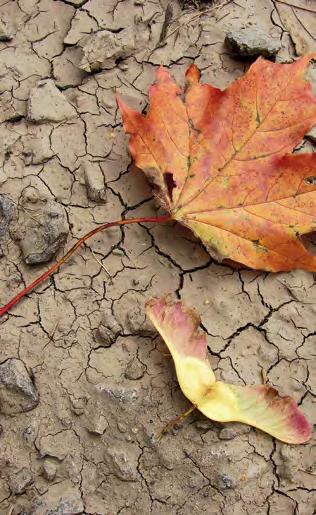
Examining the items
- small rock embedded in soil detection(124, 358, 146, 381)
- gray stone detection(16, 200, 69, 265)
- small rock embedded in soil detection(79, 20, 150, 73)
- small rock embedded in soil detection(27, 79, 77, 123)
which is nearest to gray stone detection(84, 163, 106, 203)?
gray stone detection(16, 200, 69, 265)

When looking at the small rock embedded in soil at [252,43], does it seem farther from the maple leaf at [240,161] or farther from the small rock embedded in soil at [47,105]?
the small rock embedded in soil at [47,105]

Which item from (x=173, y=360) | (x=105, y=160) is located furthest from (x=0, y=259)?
(x=173, y=360)

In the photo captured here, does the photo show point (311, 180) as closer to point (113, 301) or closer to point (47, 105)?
point (113, 301)

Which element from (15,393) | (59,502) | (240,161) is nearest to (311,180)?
(240,161)

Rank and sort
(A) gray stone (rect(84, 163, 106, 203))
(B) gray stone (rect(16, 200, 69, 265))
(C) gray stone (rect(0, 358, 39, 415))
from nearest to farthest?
(C) gray stone (rect(0, 358, 39, 415)), (B) gray stone (rect(16, 200, 69, 265)), (A) gray stone (rect(84, 163, 106, 203))

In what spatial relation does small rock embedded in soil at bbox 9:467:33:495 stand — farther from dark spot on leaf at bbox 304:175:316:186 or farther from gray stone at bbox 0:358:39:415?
dark spot on leaf at bbox 304:175:316:186

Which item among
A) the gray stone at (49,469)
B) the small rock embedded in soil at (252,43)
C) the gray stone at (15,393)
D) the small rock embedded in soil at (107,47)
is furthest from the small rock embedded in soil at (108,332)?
the small rock embedded in soil at (252,43)
